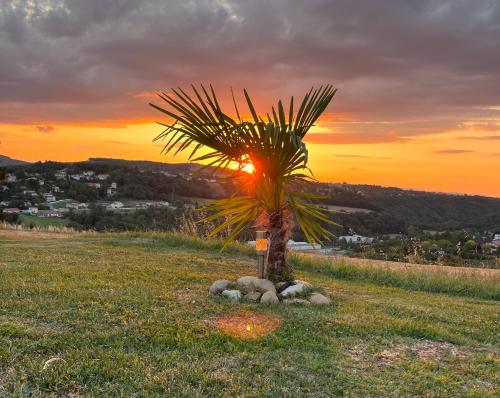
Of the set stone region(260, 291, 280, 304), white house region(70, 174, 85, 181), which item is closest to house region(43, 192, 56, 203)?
white house region(70, 174, 85, 181)

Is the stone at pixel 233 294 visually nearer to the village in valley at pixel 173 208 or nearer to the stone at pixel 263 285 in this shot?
the stone at pixel 263 285

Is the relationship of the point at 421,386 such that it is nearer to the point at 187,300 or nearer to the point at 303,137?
the point at 187,300

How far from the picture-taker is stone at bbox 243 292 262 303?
6922 mm

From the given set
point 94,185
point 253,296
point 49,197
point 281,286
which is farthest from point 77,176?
point 253,296

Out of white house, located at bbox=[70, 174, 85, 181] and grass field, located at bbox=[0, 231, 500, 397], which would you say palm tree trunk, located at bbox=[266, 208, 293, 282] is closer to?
grass field, located at bbox=[0, 231, 500, 397]

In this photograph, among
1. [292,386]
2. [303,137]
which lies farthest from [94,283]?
[292,386]

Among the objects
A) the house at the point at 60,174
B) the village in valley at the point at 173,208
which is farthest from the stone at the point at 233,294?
the house at the point at 60,174

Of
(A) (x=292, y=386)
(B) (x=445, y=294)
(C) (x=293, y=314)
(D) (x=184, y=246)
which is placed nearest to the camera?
(A) (x=292, y=386)

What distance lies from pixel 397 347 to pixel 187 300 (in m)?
2.66

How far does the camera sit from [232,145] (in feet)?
23.4

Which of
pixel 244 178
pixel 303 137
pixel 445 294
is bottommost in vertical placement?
pixel 445 294

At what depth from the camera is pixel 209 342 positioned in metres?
4.72

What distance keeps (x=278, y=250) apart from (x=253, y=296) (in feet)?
3.47

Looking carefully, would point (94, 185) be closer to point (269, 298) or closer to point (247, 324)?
point (269, 298)
